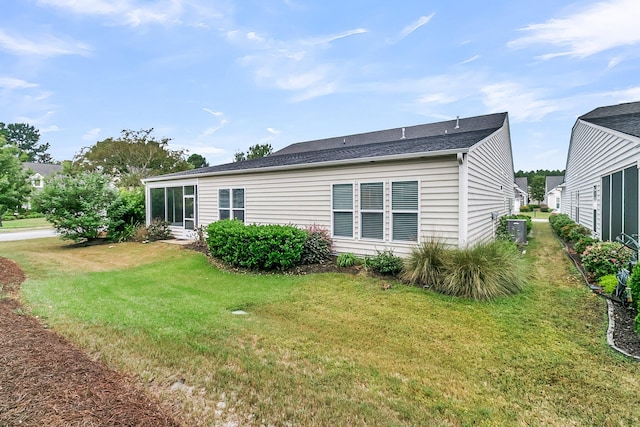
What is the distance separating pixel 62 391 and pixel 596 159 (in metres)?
13.2

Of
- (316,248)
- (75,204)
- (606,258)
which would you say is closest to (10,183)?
(75,204)

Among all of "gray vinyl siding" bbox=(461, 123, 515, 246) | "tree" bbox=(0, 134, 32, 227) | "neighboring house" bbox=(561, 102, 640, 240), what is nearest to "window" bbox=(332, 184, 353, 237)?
"gray vinyl siding" bbox=(461, 123, 515, 246)

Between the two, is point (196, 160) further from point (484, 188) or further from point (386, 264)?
point (386, 264)

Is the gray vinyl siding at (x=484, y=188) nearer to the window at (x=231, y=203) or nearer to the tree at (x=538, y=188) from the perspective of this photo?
the window at (x=231, y=203)

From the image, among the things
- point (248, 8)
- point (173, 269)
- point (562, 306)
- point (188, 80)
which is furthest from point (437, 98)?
point (173, 269)

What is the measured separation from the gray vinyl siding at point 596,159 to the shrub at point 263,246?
727cm

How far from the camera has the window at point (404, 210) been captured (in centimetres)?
699

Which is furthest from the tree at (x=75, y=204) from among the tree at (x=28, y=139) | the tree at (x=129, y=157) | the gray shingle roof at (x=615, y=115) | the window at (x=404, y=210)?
the tree at (x=28, y=139)

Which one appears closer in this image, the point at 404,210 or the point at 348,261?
the point at 404,210

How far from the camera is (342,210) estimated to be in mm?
8148

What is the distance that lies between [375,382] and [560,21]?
1116cm

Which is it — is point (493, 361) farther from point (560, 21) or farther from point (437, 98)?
point (437, 98)

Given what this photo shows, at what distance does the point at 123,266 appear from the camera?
8.58 m

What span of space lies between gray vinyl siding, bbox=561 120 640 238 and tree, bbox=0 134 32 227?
1752 centimetres
